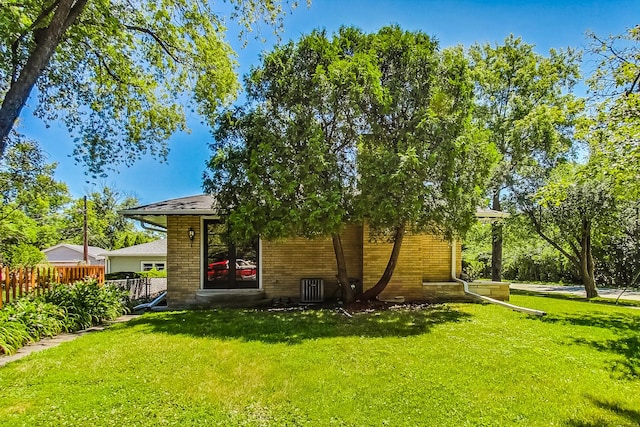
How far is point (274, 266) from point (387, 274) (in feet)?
11.5

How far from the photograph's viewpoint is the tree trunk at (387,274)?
1016 centimetres

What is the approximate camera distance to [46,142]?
13.0 metres

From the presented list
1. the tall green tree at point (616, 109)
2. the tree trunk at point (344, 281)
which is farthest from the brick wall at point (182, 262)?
the tall green tree at point (616, 109)

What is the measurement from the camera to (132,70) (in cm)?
1005

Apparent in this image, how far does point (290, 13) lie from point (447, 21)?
4787mm

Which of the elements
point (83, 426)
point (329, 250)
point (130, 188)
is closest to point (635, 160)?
point (329, 250)

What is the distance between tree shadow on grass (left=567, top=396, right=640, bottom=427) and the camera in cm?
360

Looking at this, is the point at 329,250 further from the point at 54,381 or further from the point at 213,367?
the point at 54,381

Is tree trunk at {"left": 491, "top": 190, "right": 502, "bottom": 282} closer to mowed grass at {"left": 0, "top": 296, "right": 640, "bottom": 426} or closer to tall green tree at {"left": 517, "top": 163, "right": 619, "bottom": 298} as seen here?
tall green tree at {"left": 517, "top": 163, "right": 619, "bottom": 298}

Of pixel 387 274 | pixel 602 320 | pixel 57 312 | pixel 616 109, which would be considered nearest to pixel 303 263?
pixel 387 274

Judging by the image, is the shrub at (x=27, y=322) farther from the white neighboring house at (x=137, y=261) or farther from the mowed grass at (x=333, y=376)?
the white neighboring house at (x=137, y=261)

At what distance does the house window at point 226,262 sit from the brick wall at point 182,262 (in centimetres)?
30

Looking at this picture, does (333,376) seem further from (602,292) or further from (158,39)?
(602,292)

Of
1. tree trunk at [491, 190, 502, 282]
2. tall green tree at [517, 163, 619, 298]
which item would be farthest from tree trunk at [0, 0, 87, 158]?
tree trunk at [491, 190, 502, 282]
